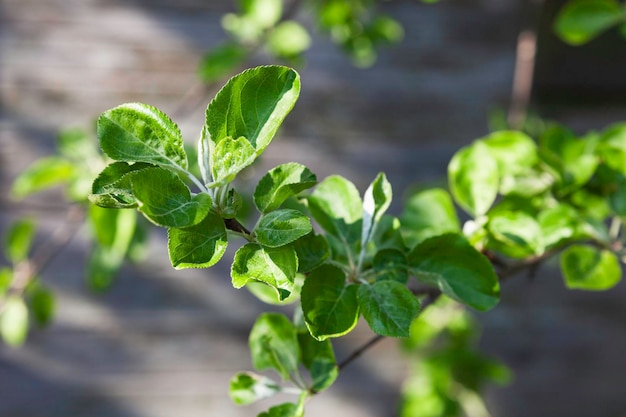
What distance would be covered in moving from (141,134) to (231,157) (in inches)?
2.2

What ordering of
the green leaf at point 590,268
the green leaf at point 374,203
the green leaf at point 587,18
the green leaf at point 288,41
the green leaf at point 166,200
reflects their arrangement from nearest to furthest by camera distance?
the green leaf at point 166,200 < the green leaf at point 374,203 < the green leaf at point 590,268 < the green leaf at point 587,18 < the green leaf at point 288,41

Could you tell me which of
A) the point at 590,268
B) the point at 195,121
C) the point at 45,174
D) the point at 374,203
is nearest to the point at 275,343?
the point at 374,203

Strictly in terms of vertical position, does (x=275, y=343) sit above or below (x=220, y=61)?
below

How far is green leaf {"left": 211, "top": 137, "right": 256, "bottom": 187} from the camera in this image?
1.15 feet

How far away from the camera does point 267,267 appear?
357mm

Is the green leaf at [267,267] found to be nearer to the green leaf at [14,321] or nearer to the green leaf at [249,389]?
the green leaf at [249,389]

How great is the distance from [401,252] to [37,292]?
788 millimetres

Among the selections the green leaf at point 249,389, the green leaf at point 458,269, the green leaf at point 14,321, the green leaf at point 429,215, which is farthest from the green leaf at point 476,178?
the green leaf at point 14,321

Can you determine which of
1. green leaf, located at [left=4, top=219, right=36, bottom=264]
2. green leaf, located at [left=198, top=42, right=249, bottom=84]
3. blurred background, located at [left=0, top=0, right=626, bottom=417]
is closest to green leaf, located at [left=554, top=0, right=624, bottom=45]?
green leaf, located at [left=198, top=42, right=249, bottom=84]

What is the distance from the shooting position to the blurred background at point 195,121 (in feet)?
5.68

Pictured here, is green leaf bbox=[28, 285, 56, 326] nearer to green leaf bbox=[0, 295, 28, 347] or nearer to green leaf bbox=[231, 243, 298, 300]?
green leaf bbox=[0, 295, 28, 347]

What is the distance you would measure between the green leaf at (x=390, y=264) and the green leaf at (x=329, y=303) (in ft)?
0.10

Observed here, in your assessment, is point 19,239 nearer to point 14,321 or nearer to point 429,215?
point 14,321

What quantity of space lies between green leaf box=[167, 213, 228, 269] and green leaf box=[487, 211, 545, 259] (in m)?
0.25
